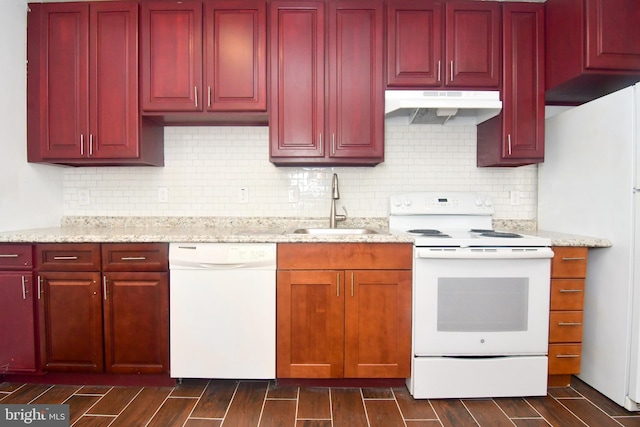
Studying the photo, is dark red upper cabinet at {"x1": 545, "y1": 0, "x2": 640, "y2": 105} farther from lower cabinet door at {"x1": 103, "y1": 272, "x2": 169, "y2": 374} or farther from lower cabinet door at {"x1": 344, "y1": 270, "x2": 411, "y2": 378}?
lower cabinet door at {"x1": 103, "y1": 272, "x2": 169, "y2": 374}

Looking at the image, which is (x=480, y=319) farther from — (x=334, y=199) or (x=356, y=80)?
(x=356, y=80)

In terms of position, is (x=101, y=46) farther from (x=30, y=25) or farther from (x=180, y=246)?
(x=180, y=246)

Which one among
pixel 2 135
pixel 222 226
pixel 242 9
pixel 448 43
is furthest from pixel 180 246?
pixel 448 43

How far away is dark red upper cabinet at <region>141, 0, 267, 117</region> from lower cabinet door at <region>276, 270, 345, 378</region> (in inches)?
45.5

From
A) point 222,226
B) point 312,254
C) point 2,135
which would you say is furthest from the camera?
point 222,226

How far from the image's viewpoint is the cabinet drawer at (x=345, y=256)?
76.4 inches

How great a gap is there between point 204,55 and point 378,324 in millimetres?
2017

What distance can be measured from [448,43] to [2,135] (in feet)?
→ 9.57

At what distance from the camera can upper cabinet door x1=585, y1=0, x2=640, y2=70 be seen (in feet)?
6.30

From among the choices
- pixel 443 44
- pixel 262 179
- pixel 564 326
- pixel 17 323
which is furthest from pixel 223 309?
pixel 443 44

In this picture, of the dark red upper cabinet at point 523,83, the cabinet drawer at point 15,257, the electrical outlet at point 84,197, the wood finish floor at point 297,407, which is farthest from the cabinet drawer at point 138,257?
the dark red upper cabinet at point 523,83

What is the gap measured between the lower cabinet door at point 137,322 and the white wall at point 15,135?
35.7 inches

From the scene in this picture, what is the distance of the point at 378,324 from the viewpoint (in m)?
1.95

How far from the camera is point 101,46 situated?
220 centimetres
